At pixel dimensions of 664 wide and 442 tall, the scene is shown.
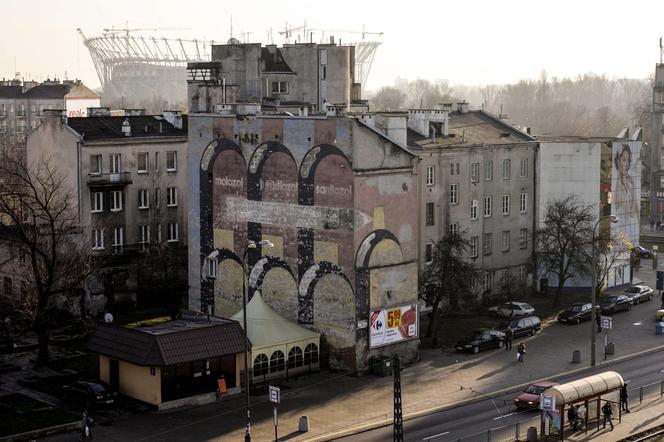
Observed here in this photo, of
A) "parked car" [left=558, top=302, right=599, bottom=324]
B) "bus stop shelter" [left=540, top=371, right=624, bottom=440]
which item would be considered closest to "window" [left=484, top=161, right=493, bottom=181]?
"parked car" [left=558, top=302, right=599, bottom=324]

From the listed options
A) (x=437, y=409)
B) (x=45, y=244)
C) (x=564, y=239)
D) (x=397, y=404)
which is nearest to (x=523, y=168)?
(x=564, y=239)

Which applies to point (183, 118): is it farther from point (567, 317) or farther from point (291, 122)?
point (567, 317)

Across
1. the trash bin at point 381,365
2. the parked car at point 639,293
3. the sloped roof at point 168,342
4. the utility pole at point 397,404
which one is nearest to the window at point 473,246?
the parked car at point 639,293

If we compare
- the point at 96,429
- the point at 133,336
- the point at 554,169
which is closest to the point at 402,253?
the point at 133,336

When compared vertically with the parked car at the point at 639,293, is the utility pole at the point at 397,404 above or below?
above

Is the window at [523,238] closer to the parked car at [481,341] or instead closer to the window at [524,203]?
the window at [524,203]

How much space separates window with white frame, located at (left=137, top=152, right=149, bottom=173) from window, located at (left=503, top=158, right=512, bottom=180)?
27587 millimetres

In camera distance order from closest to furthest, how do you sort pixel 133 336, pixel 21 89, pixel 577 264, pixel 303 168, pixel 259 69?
pixel 133 336 < pixel 303 168 < pixel 577 264 < pixel 259 69 < pixel 21 89

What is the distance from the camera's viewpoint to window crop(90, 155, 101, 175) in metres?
80.4

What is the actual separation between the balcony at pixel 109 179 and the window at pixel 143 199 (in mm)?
1963

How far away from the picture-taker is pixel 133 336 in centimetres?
5847

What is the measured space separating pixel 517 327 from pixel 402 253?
1228 cm

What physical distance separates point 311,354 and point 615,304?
28.9 metres

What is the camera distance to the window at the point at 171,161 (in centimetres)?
8594
